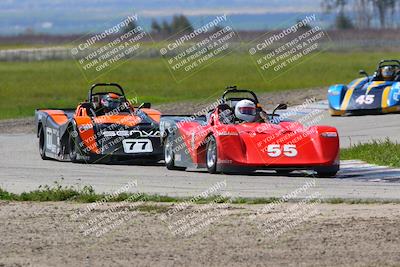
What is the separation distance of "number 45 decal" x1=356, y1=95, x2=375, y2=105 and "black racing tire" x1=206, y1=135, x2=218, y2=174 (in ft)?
41.7

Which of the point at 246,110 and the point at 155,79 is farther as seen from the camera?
the point at 155,79

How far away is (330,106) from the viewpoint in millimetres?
33062

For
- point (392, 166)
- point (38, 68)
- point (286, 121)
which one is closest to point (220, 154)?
point (286, 121)

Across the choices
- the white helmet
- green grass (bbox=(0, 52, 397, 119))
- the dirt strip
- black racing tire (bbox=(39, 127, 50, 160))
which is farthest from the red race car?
green grass (bbox=(0, 52, 397, 119))

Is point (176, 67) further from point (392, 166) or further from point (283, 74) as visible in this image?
point (392, 166)

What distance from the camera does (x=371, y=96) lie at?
32469 millimetres

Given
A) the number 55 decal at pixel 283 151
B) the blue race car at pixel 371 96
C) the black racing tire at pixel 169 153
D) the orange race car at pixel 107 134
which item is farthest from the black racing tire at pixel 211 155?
the blue race car at pixel 371 96

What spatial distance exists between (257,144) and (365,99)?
13.4 meters

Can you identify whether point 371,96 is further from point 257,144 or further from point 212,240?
point 212,240

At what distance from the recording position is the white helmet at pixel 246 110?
20.7 meters

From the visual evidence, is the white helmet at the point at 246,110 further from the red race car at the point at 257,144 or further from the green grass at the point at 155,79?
the green grass at the point at 155,79

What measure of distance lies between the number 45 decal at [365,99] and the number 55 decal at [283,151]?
518 inches

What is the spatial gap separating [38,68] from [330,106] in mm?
44208

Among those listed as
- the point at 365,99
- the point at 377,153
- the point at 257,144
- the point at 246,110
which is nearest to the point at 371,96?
the point at 365,99
